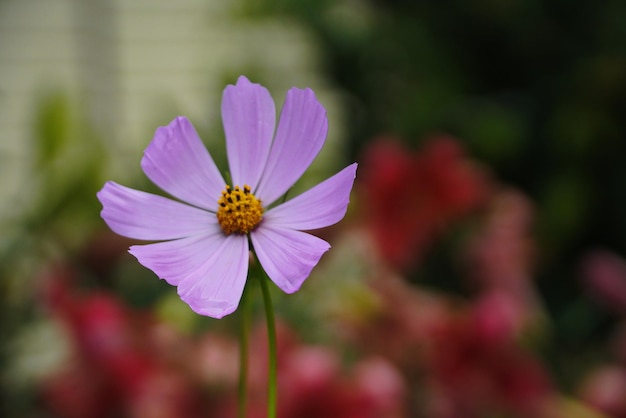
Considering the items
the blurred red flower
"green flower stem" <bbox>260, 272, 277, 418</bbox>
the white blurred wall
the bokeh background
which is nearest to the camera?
"green flower stem" <bbox>260, 272, 277, 418</bbox>

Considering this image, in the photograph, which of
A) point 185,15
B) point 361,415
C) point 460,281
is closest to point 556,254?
point 460,281

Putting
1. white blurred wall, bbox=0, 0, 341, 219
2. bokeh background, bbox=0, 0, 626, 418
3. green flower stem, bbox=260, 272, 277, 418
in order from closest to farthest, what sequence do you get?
green flower stem, bbox=260, 272, 277, 418
bokeh background, bbox=0, 0, 626, 418
white blurred wall, bbox=0, 0, 341, 219

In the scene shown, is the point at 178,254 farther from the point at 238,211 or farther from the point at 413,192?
the point at 413,192

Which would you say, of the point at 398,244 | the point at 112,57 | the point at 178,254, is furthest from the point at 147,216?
the point at 112,57

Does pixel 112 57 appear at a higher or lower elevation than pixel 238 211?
higher

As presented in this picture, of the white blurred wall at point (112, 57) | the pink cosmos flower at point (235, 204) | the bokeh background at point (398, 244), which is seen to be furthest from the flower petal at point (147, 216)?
the white blurred wall at point (112, 57)

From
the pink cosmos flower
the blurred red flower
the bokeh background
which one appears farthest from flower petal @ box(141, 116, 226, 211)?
the blurred red flower

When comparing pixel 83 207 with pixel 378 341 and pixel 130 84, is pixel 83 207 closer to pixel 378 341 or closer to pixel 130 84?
pixel 378 341

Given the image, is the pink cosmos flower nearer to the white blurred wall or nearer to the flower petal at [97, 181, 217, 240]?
the flower petal at [97, 181, 217, 240]
